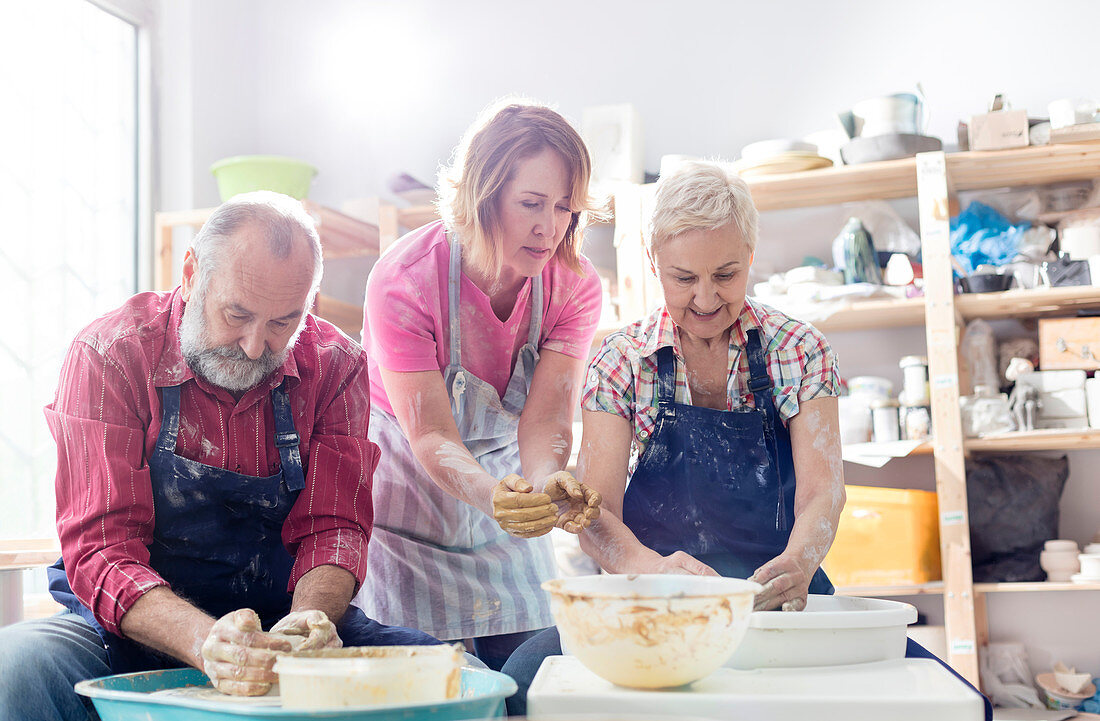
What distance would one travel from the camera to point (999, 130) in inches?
132

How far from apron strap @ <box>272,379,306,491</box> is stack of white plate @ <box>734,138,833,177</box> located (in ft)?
7.53

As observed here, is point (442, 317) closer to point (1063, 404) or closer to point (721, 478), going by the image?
point (721, 478)

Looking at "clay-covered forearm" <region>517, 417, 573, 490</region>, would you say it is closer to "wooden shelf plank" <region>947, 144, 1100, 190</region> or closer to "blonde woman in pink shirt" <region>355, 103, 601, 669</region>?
"blonde woman in pink shirt" <region>355, 103, 601, 669</region>

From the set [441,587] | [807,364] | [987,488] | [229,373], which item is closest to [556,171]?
[807,364]

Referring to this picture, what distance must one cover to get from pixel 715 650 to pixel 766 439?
761 mm

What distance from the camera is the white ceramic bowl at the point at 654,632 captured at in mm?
1040

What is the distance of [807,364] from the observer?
1758 millimetres

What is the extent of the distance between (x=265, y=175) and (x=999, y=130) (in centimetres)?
271

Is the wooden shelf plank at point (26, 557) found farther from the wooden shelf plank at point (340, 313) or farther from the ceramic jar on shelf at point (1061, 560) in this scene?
the ceramic jar on shelf at point (1061, 560)

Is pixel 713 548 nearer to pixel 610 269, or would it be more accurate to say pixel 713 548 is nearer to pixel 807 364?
pixel 807 364

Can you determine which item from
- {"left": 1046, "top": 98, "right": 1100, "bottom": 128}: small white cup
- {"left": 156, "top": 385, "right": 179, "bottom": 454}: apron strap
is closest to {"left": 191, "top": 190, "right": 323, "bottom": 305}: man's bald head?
{"left": 156, "top": 385, "right": 179, "bottom": 454}: apron strap

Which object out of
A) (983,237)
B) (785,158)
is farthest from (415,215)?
(983,237)

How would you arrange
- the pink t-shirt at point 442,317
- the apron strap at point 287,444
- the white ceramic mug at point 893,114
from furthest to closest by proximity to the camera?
the white ceramic mug at point 893,114 → the pink t-shirt at point 442,317 → the apron strap at point 287,444

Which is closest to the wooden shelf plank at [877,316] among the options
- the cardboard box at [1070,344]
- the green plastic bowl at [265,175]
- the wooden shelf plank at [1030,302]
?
the wooden shelf plank at [1030,302]
